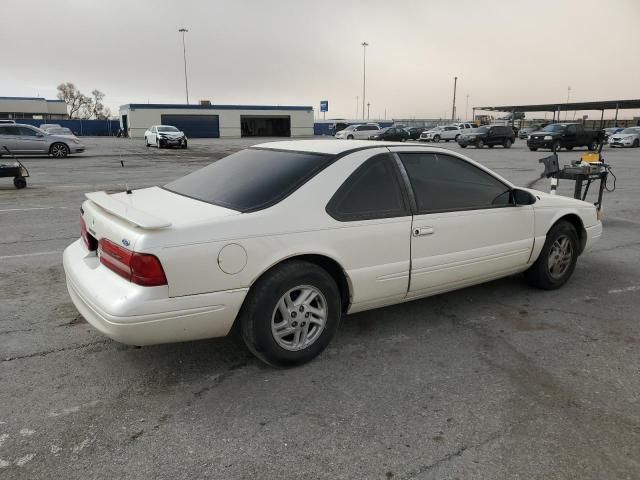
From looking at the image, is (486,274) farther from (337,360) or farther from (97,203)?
(97,203)

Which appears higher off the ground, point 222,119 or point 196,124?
point 222,119

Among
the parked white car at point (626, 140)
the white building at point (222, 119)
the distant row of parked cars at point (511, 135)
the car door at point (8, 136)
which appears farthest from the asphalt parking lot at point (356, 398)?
the white building at point (222, 119)

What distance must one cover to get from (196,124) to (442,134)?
2844 centimetres

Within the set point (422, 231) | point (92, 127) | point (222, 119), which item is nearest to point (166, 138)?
point (222, 119)

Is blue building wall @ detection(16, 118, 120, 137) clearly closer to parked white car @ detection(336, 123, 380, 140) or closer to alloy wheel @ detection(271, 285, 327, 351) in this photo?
parked white car @ detection(336, 123, 380, 140)

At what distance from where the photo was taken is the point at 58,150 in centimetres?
2269

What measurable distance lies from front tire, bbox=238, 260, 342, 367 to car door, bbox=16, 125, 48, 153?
22160mm

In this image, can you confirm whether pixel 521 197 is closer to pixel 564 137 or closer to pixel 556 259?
pixel 556 259

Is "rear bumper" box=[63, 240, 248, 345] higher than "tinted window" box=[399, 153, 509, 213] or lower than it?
lower

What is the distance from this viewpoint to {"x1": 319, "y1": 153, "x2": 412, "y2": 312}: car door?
343 cm

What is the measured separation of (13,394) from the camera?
3010 millimetres

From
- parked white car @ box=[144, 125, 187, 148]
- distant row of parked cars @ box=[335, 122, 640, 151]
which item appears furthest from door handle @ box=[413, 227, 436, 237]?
parked white car @ box=[144, 125, 187, 148]

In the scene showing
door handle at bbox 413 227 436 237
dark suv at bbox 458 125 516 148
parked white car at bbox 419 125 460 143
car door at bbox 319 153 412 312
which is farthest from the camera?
parked white car at bbox 419 125 460 143

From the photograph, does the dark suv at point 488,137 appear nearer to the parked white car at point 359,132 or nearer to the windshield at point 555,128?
the windshield at point 555,128
